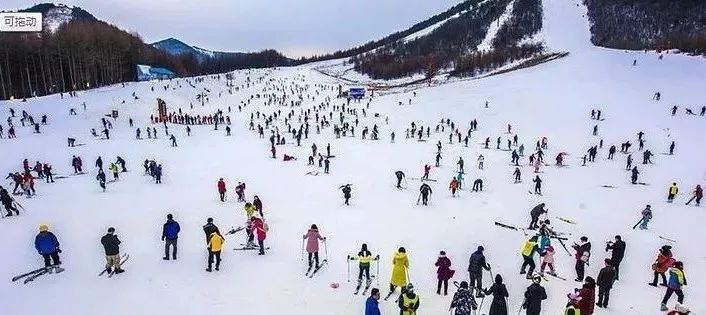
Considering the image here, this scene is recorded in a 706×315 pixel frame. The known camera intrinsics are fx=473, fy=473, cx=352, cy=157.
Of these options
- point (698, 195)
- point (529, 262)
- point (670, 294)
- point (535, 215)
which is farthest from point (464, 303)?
point (698, 195)

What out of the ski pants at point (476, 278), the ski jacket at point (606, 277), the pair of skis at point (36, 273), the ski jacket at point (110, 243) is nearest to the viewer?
the ski jacket at point (606, 277)

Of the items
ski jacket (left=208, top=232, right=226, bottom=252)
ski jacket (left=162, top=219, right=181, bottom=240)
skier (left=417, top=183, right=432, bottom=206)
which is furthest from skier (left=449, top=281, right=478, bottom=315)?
skier (left=417, top=183, right=432, bottom=206)

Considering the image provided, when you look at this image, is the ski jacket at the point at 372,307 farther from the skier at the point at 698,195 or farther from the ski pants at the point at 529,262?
the skier at the point at 698,195

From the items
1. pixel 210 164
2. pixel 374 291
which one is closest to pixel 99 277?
pixel 374 291

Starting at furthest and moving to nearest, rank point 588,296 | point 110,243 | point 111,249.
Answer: point 111,249
point 110,243
point 588,296

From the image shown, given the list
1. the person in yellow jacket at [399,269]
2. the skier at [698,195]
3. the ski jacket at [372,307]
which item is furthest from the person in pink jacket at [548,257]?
the skier at [698,195]

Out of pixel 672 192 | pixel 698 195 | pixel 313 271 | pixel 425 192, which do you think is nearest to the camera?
pixel 313 271

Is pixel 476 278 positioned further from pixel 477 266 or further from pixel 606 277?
pixel 606 277
